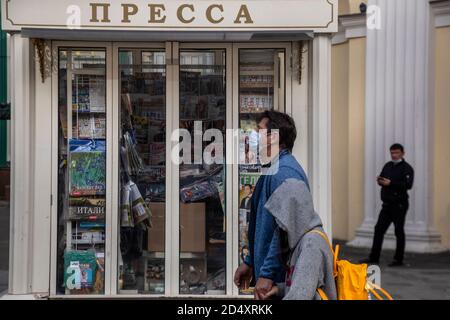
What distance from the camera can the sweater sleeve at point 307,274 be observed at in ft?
11.4

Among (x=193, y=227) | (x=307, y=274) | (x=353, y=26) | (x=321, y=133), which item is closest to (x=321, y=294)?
(x=307, y=274)

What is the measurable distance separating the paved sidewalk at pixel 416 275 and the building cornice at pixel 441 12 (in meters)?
3.60

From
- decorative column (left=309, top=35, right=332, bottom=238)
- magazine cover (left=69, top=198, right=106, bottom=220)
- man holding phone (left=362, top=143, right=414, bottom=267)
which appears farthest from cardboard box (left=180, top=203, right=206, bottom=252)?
man holding phone (left=362, top=143, right=414, bottom=267)

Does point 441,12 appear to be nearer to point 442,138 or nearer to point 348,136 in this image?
point 442,138

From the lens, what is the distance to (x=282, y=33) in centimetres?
646

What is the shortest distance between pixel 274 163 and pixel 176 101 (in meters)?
3.12

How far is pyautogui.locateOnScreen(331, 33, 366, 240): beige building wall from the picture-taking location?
12.2 meters

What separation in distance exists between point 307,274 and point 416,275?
6.33 metres

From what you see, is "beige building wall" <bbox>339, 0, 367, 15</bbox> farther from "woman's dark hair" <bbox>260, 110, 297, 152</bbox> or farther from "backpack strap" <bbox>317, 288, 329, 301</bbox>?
"backpack strap" <bbox>317, 288, 329, 301</bbox>

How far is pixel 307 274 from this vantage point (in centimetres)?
348

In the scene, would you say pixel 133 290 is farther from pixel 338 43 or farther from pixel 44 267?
pixel 338 43

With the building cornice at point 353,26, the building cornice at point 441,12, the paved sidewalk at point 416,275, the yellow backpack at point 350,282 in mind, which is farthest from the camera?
the building cornice at point 353,26

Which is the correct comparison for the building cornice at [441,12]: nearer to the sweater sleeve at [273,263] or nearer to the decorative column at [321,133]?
the decorative column at [321,133]

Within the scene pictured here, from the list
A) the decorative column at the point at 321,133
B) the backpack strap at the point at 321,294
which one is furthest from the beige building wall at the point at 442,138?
the backpack strap at the point at 321,294
